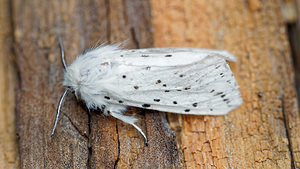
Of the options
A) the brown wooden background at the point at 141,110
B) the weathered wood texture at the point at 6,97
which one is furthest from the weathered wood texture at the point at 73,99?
the weathered wood texture at the point at 6,97

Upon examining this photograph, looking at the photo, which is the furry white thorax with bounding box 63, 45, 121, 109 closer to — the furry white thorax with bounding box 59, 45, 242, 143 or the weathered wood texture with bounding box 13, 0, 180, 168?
the furry white thorax with bounding box 59, 45, 242, 143

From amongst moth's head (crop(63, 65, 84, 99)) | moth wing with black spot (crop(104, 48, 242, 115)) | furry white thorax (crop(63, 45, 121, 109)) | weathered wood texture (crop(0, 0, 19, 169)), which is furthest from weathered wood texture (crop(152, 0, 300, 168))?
weathered wood texture (crop(0, 0, 19, 169))

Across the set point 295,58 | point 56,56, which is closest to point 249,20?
point 295,58

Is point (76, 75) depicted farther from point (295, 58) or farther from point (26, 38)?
point (295, 58)

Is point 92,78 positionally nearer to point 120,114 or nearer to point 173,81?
point 120,114

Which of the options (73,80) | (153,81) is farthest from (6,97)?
(153,81)

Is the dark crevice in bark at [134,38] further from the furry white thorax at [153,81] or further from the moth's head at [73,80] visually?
the moth's head at [73,80]
